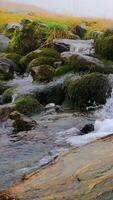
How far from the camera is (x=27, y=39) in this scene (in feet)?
116

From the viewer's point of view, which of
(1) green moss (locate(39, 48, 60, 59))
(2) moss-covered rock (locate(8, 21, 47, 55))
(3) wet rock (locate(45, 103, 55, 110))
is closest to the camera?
(3) wet rock (locate(45, 103, 55, 110))

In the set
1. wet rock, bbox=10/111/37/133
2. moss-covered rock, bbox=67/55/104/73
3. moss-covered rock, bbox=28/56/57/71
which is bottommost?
wet rock, bbox=10/111/37/133

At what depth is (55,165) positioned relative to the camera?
1055cm

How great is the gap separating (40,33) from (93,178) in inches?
1075

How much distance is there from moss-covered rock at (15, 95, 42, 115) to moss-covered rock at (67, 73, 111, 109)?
5.81 feet

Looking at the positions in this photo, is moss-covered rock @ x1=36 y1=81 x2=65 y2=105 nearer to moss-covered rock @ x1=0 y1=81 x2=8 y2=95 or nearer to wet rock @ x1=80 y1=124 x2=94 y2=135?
moss-covered rock @ x1=0 y1=81 x2=8 y2=95

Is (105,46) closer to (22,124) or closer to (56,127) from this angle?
(56,127)

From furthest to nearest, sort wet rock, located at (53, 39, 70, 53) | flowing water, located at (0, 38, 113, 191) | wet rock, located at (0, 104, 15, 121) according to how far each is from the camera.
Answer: wet rock, located at (53, 39, 70, 53) → wet rock, located at (0, 104, 15, 121) → flowing water, located at (0, 38, 113, 191)

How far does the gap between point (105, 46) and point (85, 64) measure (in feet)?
9.74

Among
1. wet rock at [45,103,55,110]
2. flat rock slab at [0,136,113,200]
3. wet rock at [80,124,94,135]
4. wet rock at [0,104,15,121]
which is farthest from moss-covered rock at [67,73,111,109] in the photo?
flat rock slab at [0,136,113,200]

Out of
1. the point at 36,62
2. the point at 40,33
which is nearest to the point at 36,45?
the point at 40,33

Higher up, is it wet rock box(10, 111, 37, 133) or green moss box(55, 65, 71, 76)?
green moss box(55, 65, 71, 76)

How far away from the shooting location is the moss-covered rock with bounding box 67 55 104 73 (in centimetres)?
2369

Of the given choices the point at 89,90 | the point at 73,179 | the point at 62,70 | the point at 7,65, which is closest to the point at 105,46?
the point at 62,70
